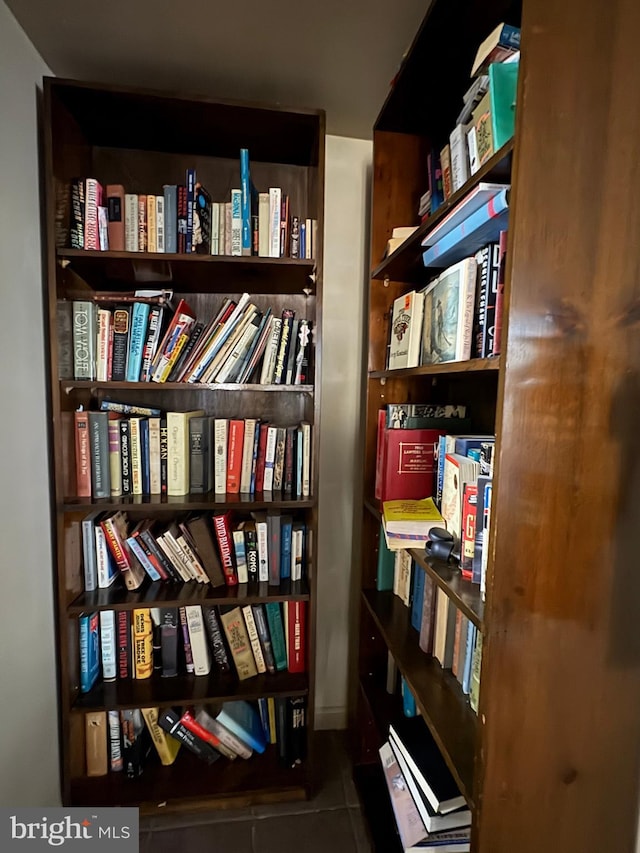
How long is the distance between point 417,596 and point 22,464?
3.58ft

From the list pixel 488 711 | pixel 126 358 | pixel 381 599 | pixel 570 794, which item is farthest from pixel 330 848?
pixel 126 358

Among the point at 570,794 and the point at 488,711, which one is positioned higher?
the point at 488,711

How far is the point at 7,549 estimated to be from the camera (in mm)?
1000

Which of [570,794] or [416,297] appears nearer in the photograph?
[570,794]

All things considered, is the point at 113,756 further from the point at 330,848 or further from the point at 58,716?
the point at 330,848

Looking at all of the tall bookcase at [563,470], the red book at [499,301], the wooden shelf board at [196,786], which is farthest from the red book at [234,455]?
the wooden shelf board at [196,786]

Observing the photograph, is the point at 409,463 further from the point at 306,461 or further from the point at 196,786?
the point at 196,786

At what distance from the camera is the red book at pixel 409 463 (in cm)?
114

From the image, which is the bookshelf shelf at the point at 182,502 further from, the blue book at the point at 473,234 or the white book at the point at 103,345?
the blue book at the point at 473,234

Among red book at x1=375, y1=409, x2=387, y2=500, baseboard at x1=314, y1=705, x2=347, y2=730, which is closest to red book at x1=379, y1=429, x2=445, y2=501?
red book at x1=375, y1=409, x2=387, y2=500

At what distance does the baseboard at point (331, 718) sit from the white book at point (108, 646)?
805 millimetres

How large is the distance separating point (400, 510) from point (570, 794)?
0.58 meters

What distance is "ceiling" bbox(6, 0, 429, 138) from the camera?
97cm

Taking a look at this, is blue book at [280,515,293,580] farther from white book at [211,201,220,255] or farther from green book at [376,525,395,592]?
white book at [211,201,220,255]
